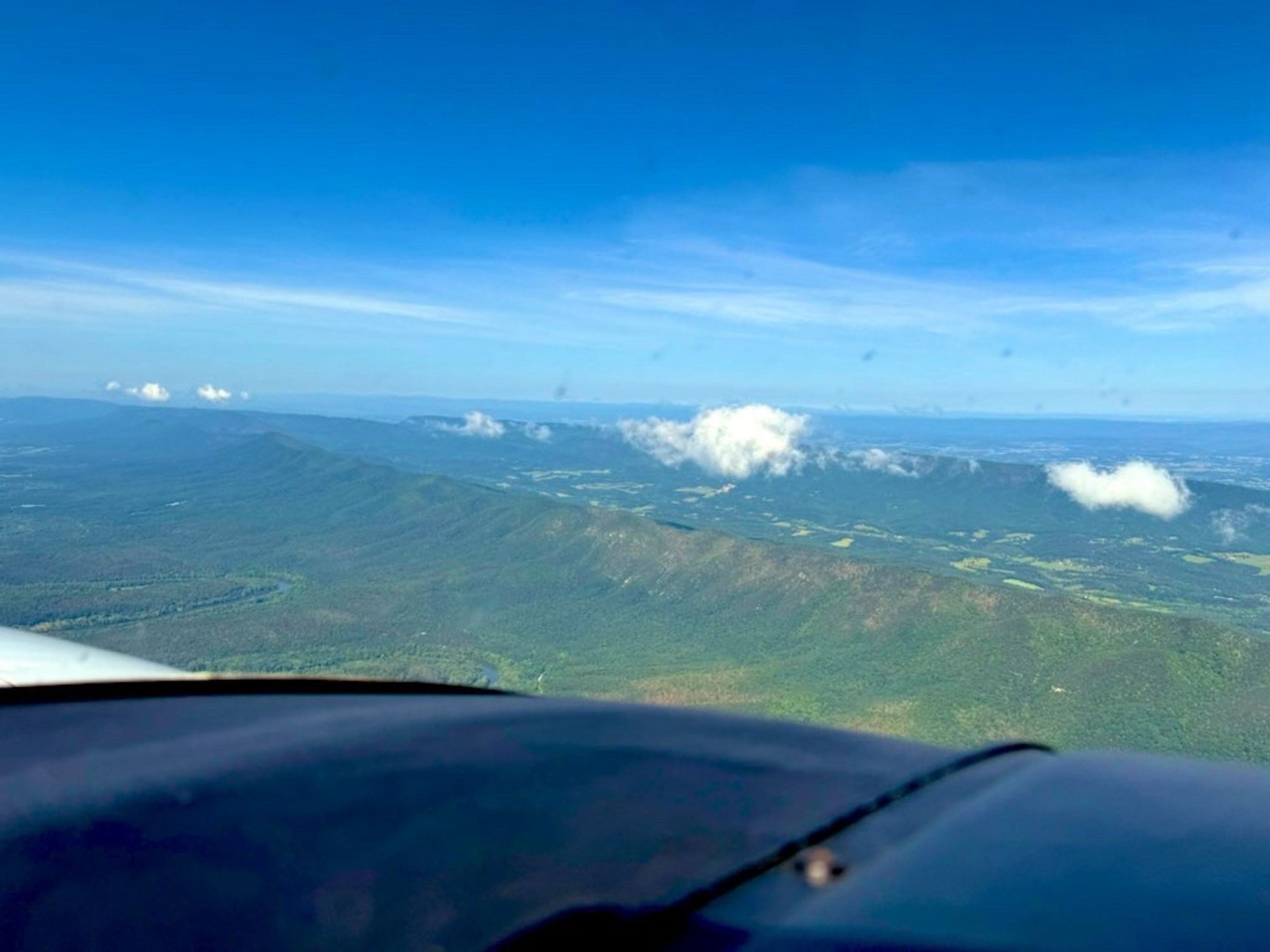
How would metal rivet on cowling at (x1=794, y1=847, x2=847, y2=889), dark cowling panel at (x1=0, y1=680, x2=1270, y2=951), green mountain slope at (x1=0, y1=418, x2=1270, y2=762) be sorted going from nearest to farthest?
dark cowling panel at (x1=0, y1=680, x2=1270, y2=951)
metal rivet on cowling at (x1=794, y1=847, x2=847, y2=889)
green mountain slope at (x1=0, y1=418, x2=1270, y2=762)

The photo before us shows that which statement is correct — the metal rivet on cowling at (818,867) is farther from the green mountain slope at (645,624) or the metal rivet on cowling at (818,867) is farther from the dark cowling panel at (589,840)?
the green mountain slope at (645,624)

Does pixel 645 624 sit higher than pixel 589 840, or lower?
lower

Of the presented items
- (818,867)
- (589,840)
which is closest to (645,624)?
(589,840)

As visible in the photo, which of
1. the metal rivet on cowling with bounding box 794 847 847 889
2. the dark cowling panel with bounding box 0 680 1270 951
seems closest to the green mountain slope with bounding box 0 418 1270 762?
the dark cowling panel with bounding box 0 680 1270 951

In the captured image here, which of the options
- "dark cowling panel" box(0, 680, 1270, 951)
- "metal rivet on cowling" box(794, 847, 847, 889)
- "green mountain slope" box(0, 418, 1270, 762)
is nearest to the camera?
"dark cowling panel" box(0, 680, 1270, 951)

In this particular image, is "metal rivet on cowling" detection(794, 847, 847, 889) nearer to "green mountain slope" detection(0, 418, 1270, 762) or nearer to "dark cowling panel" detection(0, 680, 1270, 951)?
"dark cowling panel" detection(0, 680, 1270, 951)

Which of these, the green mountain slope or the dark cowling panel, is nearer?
the dark cowling panel

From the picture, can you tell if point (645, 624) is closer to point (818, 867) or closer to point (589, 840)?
point (589, 840)

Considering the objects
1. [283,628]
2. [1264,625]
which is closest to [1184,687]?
[1264,625]
